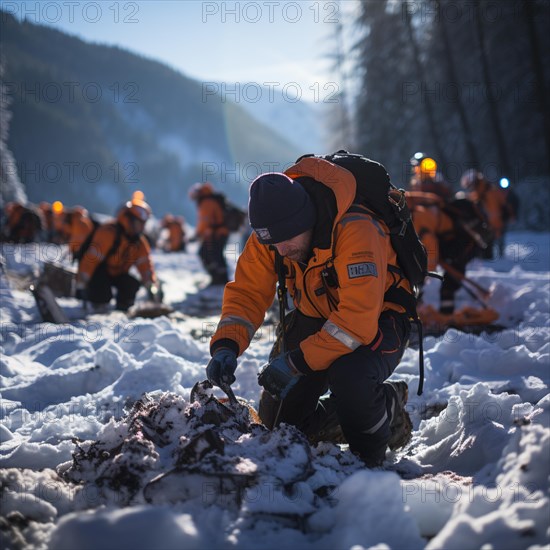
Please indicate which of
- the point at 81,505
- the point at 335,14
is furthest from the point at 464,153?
the point at 81,505

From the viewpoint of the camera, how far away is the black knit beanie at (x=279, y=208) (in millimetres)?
2793

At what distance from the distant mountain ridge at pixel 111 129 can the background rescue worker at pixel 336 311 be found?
2526 inches

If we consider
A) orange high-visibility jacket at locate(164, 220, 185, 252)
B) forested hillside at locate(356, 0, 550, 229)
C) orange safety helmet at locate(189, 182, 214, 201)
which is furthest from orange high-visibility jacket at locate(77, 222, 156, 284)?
orange high-visibility jacket at locate(164, 220, 185, 252)

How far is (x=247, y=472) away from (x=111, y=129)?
12848 cm

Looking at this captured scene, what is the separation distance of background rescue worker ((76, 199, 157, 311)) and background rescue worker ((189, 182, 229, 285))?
3.17m

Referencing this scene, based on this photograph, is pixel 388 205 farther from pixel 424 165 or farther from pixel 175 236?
pixel 175 236

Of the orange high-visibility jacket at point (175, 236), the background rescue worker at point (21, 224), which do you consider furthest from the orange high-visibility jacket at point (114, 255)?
the orange high-visibility jacket at point (175, 236)

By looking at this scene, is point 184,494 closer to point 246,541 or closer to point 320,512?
point 246,541

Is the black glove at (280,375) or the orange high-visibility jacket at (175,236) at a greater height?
the orange high-visibility jacket at (175,236)

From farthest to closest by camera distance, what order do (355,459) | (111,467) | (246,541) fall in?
(355,459) → (111,467) → (246,541)

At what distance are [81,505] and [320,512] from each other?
37.3 inches

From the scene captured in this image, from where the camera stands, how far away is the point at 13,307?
25.6ft

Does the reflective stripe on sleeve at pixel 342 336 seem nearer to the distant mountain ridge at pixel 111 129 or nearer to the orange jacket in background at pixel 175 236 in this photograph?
the orange jacket in background at pixel 175 236

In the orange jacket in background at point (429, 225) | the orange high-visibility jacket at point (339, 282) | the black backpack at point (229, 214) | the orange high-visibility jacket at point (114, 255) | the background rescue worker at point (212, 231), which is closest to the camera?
the orange high-visibility jacket at point (339, 282)
